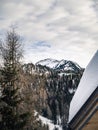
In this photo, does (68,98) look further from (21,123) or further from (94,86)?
(94,86)

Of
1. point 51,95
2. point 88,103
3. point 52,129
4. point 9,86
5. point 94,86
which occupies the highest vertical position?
point 94,86

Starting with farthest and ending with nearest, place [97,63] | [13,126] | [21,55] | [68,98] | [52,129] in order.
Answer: [68,98], [52,129], [21,55], [13,126], [97,63]

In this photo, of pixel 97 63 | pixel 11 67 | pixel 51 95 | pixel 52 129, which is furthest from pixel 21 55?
pixel 51 95

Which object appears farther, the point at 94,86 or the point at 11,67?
the point at 11,67

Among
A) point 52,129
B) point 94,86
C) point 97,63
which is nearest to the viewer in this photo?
point 94,86

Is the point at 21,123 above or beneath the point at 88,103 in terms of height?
beneath

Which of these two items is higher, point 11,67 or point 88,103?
point 88,103

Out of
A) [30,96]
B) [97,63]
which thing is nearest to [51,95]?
[30,96]

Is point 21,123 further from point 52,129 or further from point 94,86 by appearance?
point 52,129

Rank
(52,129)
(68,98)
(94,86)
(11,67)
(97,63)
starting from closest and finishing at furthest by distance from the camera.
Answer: (94,86)
(97,63)
(11,67)
(52,129)
(68,98)
